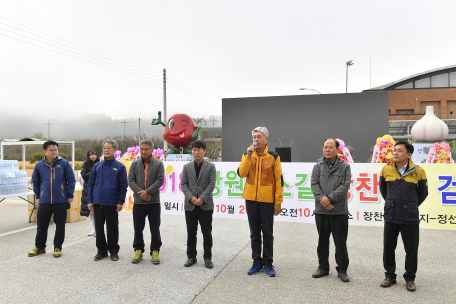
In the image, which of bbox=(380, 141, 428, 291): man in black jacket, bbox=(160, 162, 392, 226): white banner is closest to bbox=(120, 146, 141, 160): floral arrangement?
bbox=(160, 162, 392, 226): white banner

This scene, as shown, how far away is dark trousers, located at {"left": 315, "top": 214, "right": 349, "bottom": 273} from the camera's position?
411cm

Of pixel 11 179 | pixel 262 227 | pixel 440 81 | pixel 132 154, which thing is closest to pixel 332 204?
pixel 262 227

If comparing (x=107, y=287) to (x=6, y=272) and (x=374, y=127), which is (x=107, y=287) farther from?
(x=374, y=127)

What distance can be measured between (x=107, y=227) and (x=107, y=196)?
18.7 inches

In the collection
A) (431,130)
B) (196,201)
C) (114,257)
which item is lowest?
(114,257)

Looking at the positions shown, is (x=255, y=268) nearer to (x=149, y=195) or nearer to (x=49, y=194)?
(x=149, y=195)

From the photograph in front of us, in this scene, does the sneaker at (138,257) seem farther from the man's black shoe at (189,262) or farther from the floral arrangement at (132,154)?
the floral arrangement at (132,154)

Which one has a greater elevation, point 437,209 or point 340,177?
point 340,177

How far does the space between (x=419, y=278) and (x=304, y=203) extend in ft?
7.09

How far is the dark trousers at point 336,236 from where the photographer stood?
13.5 feet

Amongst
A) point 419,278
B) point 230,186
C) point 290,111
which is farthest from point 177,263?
point 290,111

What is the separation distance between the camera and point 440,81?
125 ft

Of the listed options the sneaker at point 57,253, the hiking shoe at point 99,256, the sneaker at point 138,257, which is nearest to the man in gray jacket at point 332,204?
the sneaker at point 138,257

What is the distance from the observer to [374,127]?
2028 centimetres
